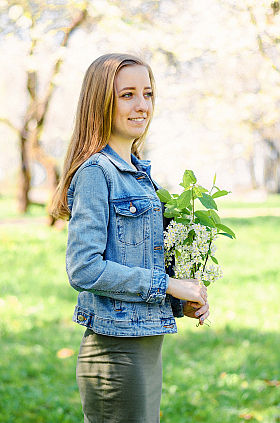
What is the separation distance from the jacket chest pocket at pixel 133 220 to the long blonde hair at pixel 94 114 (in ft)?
0.82

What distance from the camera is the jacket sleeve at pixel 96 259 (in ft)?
4.99

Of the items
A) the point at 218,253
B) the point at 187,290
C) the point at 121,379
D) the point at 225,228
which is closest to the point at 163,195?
the point at 225,228

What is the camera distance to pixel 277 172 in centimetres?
2931

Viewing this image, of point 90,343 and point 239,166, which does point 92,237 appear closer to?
point 90,343

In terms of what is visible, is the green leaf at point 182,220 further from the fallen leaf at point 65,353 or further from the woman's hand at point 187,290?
the fallen leaf at point 65,353

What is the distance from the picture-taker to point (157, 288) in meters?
1.61

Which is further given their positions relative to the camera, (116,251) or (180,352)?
(180,352)

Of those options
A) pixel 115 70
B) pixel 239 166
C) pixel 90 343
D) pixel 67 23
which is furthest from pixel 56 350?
pixel 239 166

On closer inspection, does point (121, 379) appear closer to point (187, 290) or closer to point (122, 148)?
point (187, 290)

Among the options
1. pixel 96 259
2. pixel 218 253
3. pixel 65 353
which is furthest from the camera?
pixel 218 253

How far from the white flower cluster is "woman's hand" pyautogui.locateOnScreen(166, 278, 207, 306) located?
6cm

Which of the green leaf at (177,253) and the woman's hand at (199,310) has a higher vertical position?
the green leaf at (177,253)

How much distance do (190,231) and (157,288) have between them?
32 cm

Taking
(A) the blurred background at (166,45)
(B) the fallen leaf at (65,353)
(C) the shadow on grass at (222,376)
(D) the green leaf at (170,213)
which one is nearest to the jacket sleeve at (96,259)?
(D) the green leaf at (170,213)
